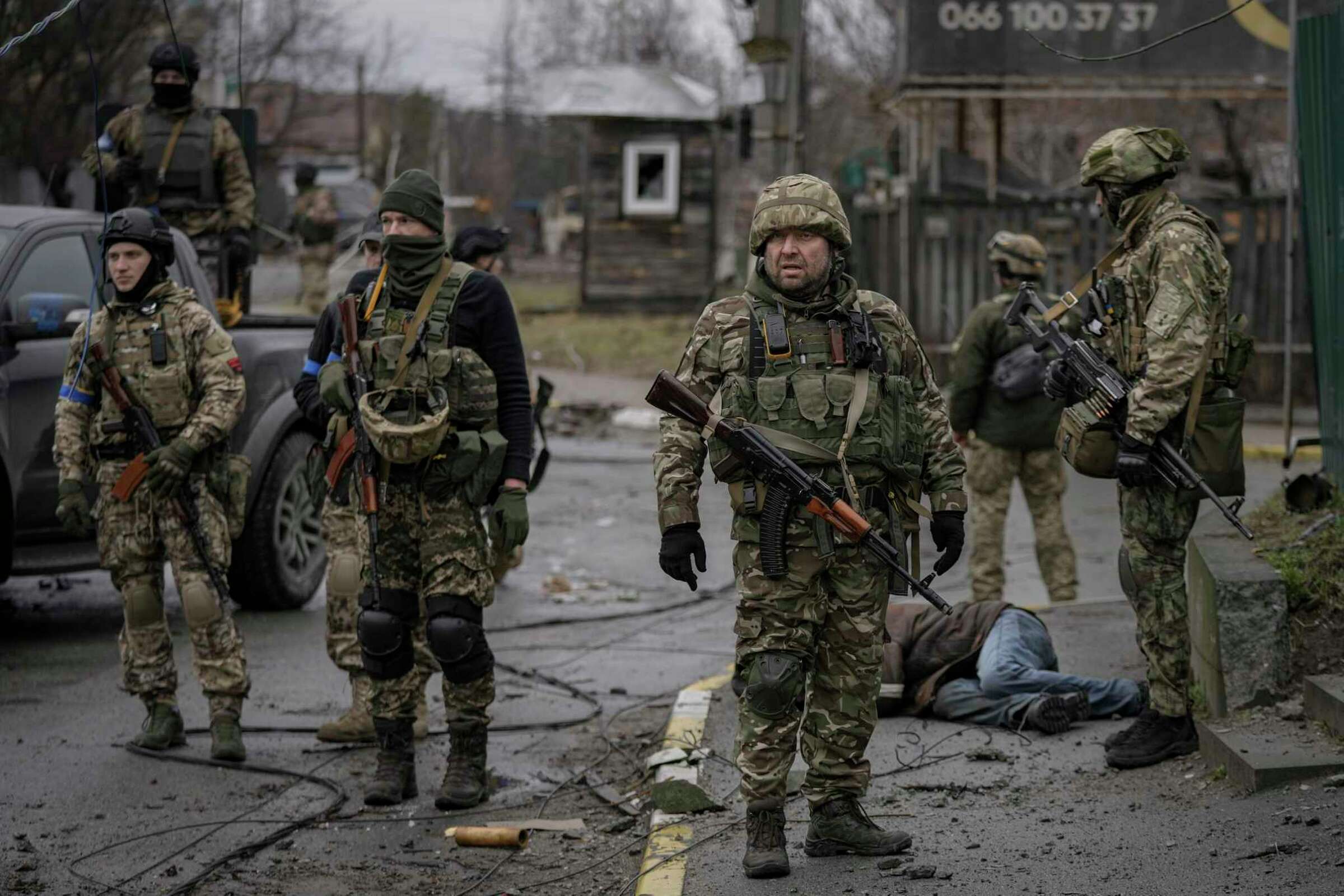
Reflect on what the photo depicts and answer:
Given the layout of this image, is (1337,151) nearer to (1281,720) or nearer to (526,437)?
(1281,720)

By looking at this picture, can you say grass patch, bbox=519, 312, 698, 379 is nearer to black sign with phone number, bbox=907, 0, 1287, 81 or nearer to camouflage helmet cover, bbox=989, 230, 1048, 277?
black sign with phone number, bbox=907, 0, 1287, 81

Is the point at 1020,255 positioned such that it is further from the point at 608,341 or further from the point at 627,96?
the point at 627,96

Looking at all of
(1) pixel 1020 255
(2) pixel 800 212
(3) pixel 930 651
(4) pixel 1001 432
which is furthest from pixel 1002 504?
(2) pixel 800 212

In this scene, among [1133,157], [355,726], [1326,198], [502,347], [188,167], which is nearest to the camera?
[1133,157]

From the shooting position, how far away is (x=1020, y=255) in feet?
27.6

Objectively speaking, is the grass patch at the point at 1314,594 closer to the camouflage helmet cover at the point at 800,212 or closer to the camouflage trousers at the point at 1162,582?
the camouflage trousers at the point at 1162,582

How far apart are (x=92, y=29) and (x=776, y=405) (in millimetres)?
17862

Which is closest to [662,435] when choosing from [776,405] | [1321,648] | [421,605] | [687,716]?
[776,405]

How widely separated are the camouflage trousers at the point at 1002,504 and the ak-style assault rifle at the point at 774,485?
3.93 meters

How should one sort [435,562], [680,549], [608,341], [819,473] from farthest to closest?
[608,341] → [435,562] → [819,473] → [680,549]

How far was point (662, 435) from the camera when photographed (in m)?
4.93

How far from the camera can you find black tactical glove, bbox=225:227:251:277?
10.4 metres

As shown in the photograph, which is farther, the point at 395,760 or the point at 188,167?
the point at 188,167

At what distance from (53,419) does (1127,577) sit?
4978 millimetres
